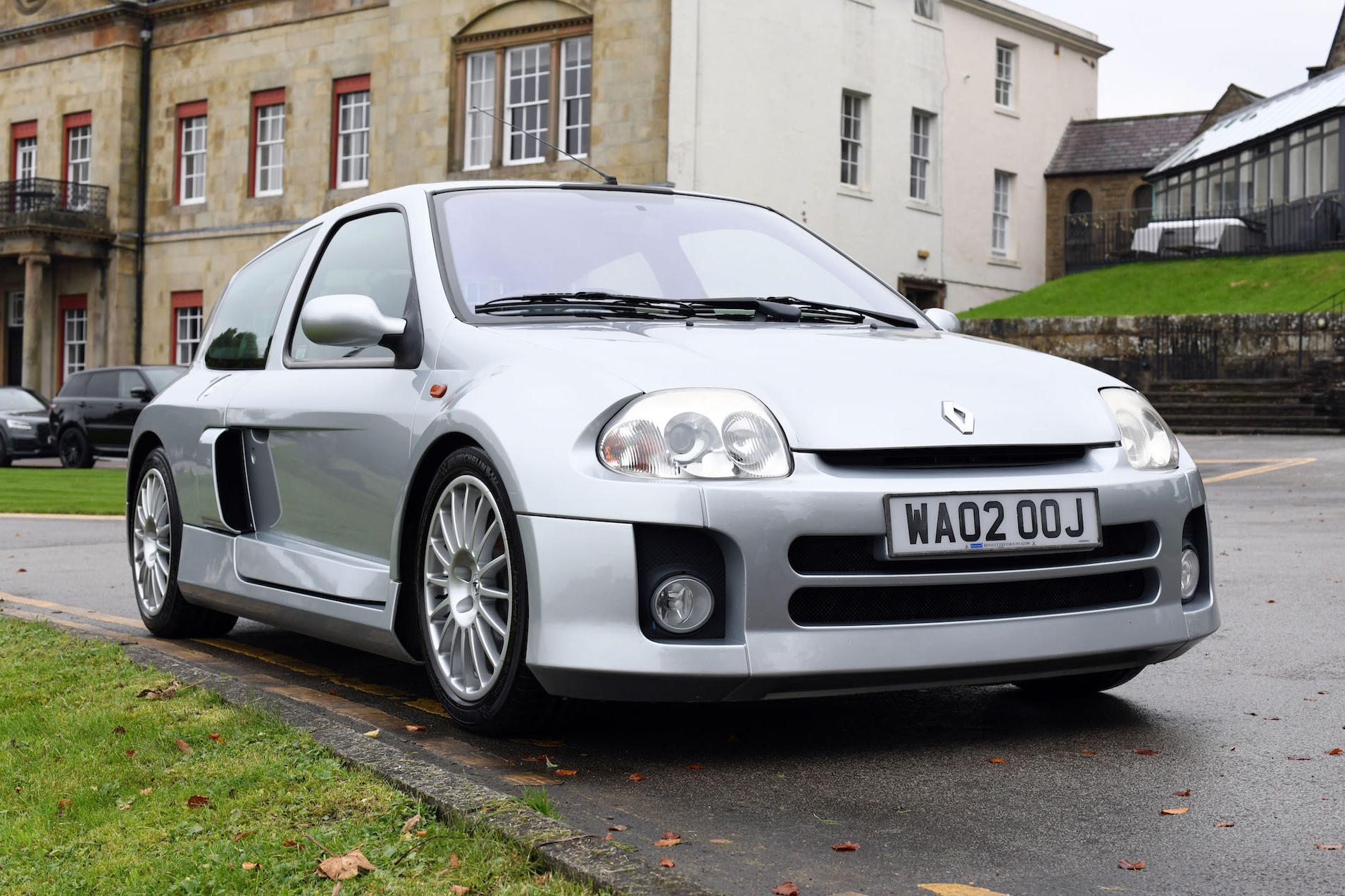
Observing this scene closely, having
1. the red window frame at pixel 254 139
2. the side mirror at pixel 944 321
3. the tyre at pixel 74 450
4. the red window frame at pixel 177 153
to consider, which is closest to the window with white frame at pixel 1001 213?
the red window frame at pixel 254 139

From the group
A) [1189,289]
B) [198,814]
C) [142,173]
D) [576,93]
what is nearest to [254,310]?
[198,814]

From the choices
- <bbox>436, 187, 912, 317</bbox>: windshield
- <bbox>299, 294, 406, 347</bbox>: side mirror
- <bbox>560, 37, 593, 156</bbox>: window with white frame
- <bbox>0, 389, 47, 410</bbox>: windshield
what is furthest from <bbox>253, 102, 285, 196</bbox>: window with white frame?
<bbox>299, 294, 406, 347</bbox>: side mirror

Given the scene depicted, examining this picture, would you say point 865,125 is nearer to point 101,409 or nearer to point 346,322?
point 101,409

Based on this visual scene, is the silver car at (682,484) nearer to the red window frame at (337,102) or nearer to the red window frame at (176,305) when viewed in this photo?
the red window frame at (337,102)

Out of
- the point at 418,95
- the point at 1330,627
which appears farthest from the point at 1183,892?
the point at 418,95

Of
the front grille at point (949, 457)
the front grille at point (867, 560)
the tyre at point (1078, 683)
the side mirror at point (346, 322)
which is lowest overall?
the tyre at point (1078, 683)

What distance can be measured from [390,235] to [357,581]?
4.02ft

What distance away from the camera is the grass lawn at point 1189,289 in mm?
32219

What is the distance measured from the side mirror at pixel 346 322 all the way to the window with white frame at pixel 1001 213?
34.2 metres

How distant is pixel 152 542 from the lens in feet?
21.0

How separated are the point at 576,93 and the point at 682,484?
88.7 ft

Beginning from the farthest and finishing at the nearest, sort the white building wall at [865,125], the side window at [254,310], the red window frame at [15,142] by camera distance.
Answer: the red window frame at [15,142], the white building wall at [865,125], the side window at [254,310]

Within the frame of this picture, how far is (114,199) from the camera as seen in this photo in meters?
37.2

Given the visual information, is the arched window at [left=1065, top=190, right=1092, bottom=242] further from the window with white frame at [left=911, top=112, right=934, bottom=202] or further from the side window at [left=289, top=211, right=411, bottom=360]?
the side window at [left=289, top=211, right=411, bottom=360]
